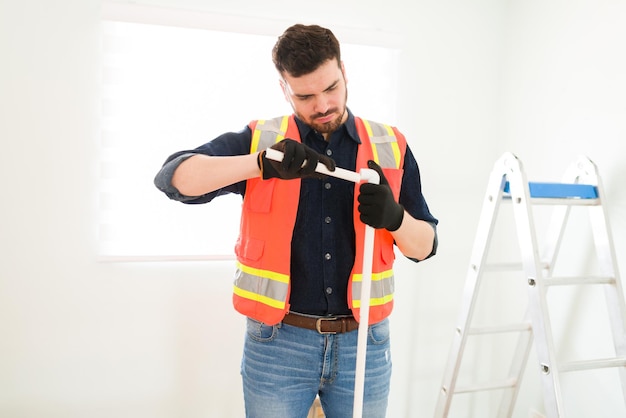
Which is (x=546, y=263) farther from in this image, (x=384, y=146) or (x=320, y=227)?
(x=320, y=227)

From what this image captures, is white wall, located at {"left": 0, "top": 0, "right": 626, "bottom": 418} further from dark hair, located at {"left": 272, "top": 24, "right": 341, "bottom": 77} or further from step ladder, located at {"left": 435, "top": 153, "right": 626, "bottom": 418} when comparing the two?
dark hair, located at {"left": 272, "top": 24, "right": 341, "bottom": 77}

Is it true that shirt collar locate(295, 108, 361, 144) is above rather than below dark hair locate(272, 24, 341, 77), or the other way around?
below

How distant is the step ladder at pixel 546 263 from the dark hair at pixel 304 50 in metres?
0.86

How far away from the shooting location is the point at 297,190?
138cm

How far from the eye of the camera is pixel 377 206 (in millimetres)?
1239

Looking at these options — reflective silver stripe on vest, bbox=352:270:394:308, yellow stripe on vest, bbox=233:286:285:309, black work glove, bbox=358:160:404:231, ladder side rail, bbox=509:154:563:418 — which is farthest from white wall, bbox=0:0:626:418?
black work glove, bbox=358:160:404:231

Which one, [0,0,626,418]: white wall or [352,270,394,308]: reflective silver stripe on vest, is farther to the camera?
[0,0,626,418]: white wall

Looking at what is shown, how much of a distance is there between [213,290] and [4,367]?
820mm

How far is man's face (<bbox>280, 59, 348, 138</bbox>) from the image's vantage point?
1319mm

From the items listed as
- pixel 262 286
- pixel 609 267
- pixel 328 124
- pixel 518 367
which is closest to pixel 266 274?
pixel 262 286

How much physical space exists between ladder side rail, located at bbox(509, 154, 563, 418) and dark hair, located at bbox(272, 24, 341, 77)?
858mm

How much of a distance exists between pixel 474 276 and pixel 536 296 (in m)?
0.32

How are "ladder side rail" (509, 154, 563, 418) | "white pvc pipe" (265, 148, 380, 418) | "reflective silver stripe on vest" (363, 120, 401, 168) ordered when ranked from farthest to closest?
1. "ladder side rail" (509, 154, 563, 418)
2. "reflective silver stripe on vest" (363, 120, 401, 168)
3. "white pvc pipe" (265, 148, 380, 418)

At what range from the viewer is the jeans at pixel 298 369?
1.34 m
